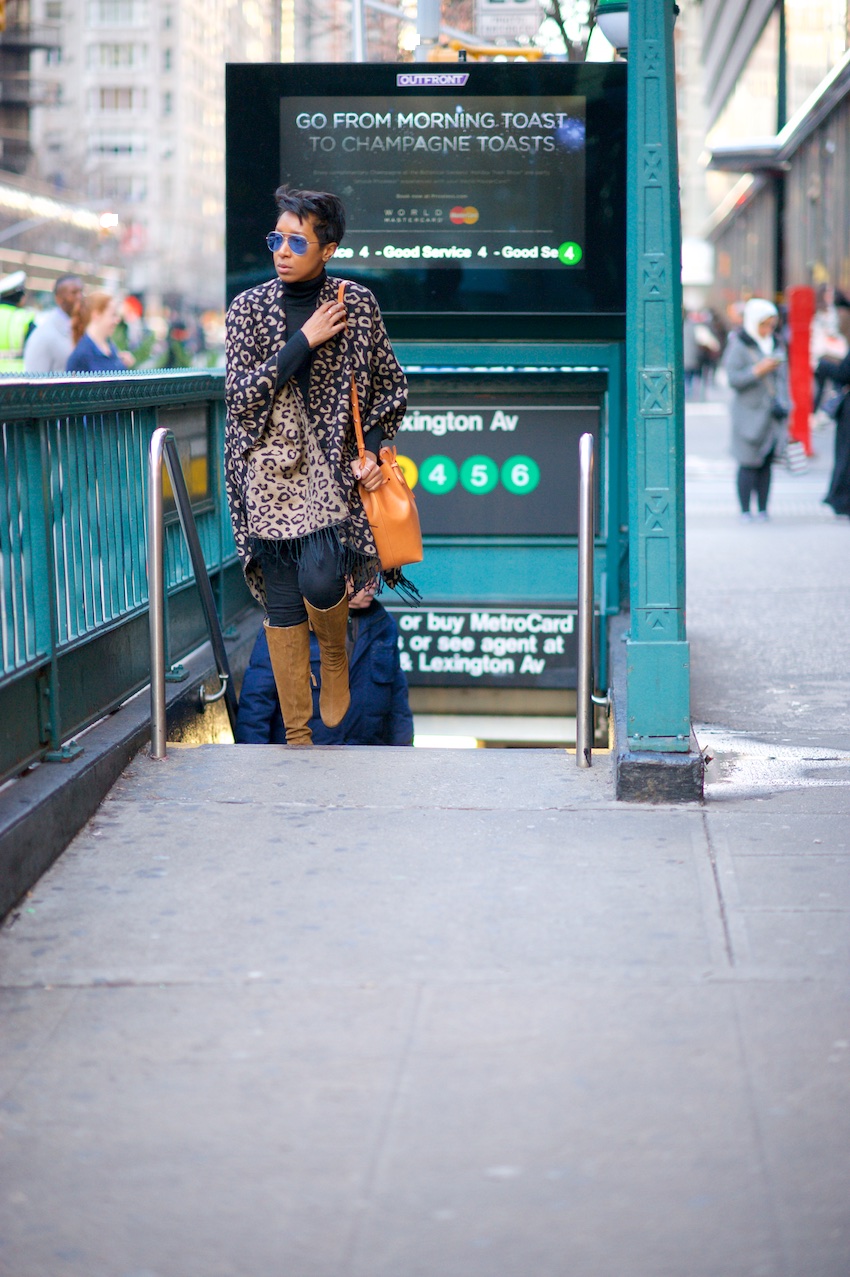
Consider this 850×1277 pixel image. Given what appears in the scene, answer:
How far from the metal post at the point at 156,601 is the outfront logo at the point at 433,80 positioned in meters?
2.48

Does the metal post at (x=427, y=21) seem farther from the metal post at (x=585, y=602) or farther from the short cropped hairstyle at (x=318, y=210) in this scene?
the metal post at (x=585, y=602)

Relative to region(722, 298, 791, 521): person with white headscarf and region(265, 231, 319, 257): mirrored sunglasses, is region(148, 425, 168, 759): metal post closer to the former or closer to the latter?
region(265, 231, 319, 257): mirrored sunglasses

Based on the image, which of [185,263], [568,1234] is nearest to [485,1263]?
[568,1234]

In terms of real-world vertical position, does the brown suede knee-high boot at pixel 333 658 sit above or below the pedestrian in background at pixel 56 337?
below

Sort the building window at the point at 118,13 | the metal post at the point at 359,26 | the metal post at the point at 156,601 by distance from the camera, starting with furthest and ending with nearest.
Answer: the building window at the point at 118,13 < the metal post at the point at 359,26 < the metal post at the point at 156,601

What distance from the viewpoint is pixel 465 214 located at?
7.19m

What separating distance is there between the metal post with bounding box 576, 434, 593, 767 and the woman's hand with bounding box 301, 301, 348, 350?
88 centimetres

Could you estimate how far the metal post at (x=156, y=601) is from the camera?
17.6ft

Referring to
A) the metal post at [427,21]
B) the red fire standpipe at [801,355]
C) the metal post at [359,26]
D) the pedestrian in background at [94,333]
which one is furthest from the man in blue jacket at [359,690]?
the red fire standpipe at [801,355]

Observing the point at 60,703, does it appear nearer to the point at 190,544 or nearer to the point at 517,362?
the point at 190,544

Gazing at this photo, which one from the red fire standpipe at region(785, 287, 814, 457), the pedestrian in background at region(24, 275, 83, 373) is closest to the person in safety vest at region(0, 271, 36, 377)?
the pedestrian in background at region(24, 275, 83, 373)

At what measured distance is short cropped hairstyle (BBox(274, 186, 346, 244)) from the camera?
5129 mm

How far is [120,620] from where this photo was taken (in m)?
5.70

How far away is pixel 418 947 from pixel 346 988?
0.90 ft
